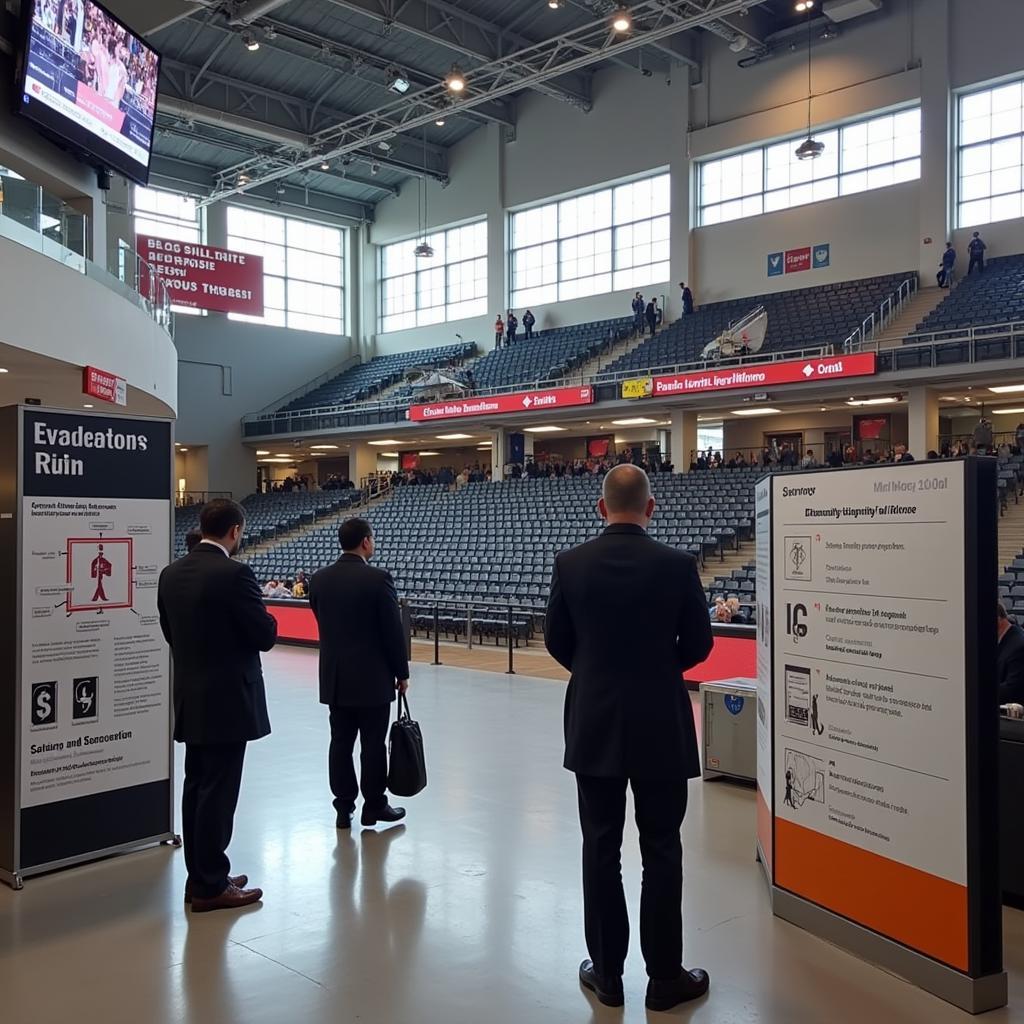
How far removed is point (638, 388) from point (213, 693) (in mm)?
18280

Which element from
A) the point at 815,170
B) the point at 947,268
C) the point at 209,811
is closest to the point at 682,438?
the point at 947,268

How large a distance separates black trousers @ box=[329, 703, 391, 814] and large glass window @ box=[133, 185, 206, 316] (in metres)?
26.2

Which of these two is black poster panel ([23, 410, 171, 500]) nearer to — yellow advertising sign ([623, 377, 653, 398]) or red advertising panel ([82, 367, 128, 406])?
red advertising panel ([82, 367, 128, 406])

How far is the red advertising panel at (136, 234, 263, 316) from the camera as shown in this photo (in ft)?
61.7

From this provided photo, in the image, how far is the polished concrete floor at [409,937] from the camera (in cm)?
321

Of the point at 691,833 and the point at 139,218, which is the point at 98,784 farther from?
the point at 139,218

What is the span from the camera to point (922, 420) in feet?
61.5

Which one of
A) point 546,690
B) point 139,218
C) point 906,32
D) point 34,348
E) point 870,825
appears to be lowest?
point 546,690

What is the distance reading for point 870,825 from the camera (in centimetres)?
350

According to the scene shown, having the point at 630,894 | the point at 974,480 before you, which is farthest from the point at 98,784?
the point at 974,480

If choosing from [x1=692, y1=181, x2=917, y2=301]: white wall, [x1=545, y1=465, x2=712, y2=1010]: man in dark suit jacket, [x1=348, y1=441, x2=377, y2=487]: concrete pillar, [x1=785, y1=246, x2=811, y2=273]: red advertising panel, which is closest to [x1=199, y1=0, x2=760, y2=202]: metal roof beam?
[x1=692, y1=181, x2=917, y2=301]: white wall

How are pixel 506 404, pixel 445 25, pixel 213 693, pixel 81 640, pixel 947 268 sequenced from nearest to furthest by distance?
pixel 213 693, pixel 81 640, pixel 947 268, pixel 445 25, pixel 506 404

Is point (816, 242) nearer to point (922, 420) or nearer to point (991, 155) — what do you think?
point (991, 155)

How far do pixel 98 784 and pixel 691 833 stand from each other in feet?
10.2
